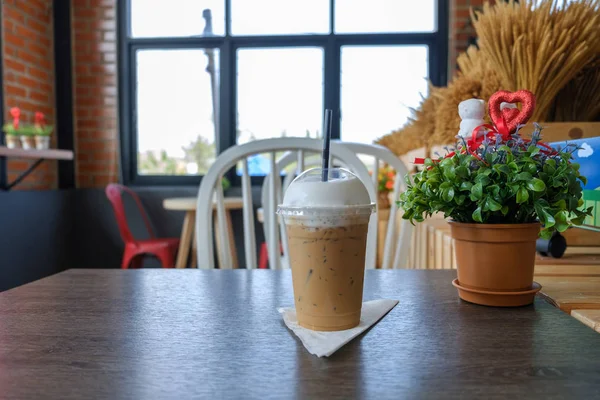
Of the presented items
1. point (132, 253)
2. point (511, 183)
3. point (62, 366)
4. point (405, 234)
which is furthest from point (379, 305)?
point (132, 253)

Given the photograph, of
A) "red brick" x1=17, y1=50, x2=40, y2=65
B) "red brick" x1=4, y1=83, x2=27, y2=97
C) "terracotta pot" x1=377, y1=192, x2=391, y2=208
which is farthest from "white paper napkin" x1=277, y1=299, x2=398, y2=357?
"red brick" x1=17, y1=50, x2=40, y2=65

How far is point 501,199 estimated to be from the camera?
1.91ft

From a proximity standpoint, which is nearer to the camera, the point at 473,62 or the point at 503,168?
the point at 503,168

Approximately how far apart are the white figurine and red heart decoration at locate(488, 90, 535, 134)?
0.04 m

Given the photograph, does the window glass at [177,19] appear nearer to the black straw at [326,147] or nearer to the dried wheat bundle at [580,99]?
the dried wheat bundle at [580,99]

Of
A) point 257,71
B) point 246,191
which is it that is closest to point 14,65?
point 257,71

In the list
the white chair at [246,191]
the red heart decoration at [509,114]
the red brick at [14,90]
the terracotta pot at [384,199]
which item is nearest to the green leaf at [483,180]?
the red heart decoration at [509,114]

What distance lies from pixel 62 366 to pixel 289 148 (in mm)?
935

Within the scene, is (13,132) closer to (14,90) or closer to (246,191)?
(14,90)

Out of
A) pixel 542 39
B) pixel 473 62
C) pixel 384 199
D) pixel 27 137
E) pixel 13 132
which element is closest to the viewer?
pixel 542 39

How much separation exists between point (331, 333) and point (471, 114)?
392mm

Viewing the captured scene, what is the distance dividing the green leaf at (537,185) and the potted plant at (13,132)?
3298 millimetres

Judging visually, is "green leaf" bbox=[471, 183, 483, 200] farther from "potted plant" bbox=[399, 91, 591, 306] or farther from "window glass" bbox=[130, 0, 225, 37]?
"window glass" bbox=[130, 0, 225, 37]

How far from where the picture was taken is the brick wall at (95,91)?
4.11 m
